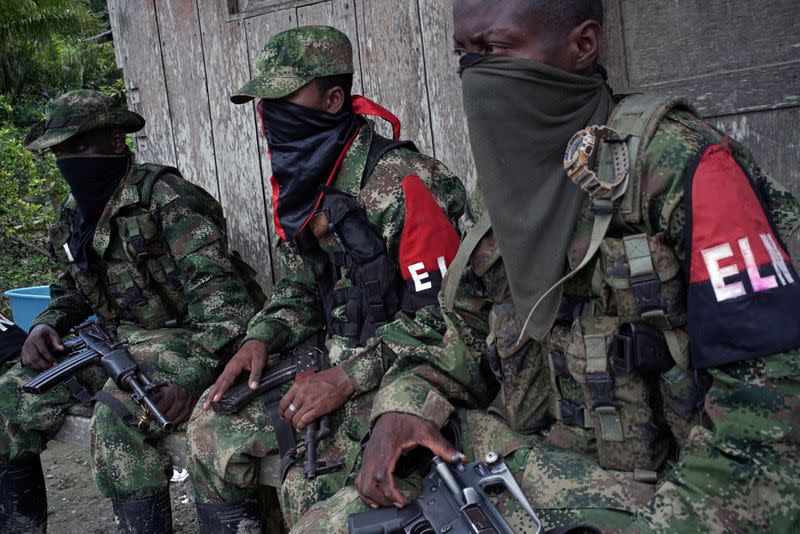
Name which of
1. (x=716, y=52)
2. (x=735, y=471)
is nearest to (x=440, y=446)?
(x=735, y=471)

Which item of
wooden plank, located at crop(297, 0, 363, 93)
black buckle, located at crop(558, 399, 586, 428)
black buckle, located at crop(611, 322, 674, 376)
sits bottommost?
black buckle, located at crop(558, 399, 586, 428)

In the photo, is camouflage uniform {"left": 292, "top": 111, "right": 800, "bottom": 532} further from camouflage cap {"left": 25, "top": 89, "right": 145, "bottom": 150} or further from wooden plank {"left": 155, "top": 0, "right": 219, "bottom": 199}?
wooden plank {"left": 155, "top": 0, "right": 219, "bottom": 199}

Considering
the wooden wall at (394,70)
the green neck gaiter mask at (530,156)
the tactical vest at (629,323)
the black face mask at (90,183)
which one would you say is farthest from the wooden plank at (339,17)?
the tactical vest at (629,323)

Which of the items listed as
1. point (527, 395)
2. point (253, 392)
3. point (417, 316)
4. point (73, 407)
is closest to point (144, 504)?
point (253, 392)

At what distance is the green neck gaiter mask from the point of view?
68.8 inches

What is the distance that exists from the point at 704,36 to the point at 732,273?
1535 mm

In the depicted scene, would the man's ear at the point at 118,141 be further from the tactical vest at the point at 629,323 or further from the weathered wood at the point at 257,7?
the tactical vest at the point at 629,323

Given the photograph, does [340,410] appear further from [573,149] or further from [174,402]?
[573,149]

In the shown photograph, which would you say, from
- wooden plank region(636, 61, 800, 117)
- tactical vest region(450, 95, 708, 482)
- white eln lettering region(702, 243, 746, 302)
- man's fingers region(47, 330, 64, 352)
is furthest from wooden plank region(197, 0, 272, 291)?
white eln lettering region(702, 243, 746, 302)

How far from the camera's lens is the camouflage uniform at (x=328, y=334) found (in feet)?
8.33

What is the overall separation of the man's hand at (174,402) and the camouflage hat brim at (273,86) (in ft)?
3.97

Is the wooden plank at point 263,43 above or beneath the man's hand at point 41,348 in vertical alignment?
above

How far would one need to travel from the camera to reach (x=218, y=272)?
3.44m

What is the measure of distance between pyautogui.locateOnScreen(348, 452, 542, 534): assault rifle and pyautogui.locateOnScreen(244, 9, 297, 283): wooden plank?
91.7 inches
